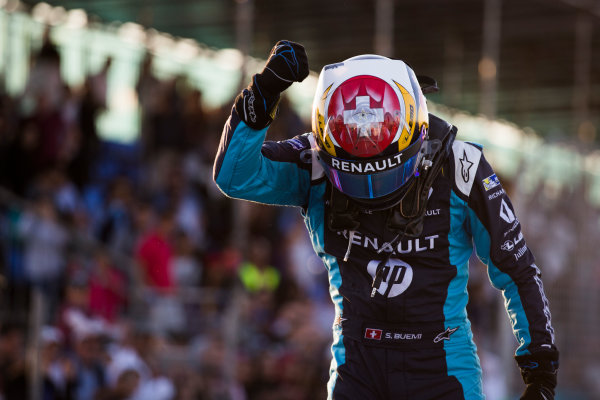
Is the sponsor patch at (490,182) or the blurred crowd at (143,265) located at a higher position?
the sponsor patch at (490,182)

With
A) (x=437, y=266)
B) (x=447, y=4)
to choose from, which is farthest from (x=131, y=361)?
(x=447, y=4)

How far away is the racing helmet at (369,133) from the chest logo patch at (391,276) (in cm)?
24

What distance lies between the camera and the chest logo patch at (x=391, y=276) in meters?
3.58

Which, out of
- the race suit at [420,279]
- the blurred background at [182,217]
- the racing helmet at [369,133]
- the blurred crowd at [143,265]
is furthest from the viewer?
the blurred background at [182,217]

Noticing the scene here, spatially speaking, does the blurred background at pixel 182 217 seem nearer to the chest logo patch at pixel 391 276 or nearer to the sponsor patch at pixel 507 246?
the chest logo patch at pixel 391 276

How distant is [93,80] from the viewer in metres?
11.3

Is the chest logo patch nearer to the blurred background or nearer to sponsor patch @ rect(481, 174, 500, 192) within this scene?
sponsor patch @ rect(481, 174, 500, 192)

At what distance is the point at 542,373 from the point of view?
3.55 metres

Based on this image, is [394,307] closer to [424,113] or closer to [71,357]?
[424,113]

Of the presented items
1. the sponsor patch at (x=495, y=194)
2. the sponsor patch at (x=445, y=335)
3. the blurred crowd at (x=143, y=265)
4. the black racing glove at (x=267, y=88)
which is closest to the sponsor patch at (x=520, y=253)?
the sponsor patch at (x=495, y=194)

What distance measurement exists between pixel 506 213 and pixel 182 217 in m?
7.88

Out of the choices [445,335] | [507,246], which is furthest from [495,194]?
[445,335]

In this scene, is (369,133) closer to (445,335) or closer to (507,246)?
(507,246)

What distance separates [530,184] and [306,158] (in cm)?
756
